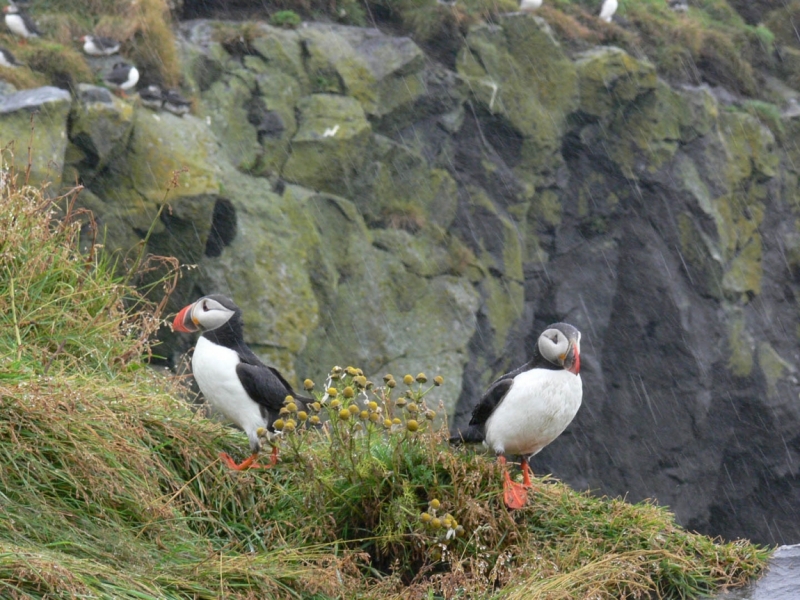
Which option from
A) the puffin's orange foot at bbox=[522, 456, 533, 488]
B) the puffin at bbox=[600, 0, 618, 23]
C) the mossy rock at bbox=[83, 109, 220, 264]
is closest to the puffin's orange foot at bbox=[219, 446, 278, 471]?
the puffin's orange foot at bbox=[522, 456, 533, 488]

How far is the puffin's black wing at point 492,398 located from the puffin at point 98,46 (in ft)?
32.1

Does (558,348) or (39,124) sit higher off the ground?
(558,348)

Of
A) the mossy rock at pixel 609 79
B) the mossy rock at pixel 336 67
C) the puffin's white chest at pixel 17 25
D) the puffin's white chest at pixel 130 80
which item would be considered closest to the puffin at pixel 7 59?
the puffin's white chest at pixel 17 25

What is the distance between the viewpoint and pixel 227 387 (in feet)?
14.2

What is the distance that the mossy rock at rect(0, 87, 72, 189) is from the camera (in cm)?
929

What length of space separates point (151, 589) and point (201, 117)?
34.7 ft

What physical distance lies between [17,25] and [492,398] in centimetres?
1039

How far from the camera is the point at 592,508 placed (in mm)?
4332

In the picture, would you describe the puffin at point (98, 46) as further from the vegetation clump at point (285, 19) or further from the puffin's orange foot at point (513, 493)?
the puffin's orange foot at point (513, 493)

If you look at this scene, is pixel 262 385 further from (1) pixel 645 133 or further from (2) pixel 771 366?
(2) pixel 771 366

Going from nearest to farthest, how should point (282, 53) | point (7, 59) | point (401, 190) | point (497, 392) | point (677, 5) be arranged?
point (497, 392)
point (7, 59)
point (282, 53)
point (401, 190)
point (677, 5)

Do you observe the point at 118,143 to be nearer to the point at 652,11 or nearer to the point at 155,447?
the point at 155,447

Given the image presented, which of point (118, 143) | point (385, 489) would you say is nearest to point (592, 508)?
point (385, 489)

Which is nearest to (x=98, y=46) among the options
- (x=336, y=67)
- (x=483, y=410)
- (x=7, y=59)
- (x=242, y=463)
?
(x=7, y=59)
